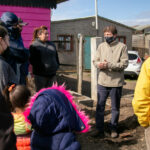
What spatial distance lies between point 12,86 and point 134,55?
12445 mm

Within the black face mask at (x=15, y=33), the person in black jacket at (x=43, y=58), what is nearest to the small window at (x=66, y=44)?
the person in black jacket at (x=43, y=58)

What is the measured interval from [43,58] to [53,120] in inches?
89.9

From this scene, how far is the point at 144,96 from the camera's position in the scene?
2418mm

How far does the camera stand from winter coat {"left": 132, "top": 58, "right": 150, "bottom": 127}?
93.8 inches

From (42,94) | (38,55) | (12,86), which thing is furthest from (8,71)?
(38,55)

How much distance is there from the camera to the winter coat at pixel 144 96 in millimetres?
2383

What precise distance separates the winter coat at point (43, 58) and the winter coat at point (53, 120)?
204 centimetres

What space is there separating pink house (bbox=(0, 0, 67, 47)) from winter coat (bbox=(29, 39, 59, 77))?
356 centimetres

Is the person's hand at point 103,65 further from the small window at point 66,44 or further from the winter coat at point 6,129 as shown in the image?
the small window at point 66,44

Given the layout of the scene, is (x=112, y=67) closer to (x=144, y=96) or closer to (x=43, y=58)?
(x=43, y=58)

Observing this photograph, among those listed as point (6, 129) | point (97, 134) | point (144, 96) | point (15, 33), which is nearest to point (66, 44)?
point (97, 134)

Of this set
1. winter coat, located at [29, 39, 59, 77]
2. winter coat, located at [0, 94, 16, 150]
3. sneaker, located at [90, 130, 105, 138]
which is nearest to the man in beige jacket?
sneaker, located at [90, 130, 105, 138]

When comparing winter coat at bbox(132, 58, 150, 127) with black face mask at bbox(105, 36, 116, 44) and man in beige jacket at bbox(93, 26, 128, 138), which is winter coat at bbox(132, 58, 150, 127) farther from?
black face mask at bbox(105, 36, 116, 44)

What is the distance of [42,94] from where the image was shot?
8.01ft
